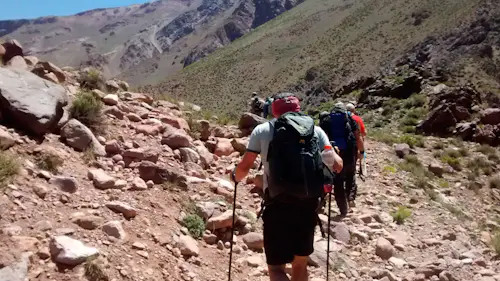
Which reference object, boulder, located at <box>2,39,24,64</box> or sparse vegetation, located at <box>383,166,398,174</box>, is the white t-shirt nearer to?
boulder, located at <box>2,39,24,64</box>

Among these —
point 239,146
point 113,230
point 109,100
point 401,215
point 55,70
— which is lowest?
point 401,215

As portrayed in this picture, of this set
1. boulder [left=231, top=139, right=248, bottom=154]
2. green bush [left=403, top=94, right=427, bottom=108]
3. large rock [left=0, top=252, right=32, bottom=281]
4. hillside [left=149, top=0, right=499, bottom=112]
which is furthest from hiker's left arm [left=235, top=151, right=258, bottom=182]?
hillside [left=149, top=0, right=499, bottom=112]

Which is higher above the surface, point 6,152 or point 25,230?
point 6,152

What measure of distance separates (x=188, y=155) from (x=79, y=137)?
6.09ft

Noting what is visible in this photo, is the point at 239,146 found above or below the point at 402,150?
above

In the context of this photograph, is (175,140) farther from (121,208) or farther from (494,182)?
(494,182)

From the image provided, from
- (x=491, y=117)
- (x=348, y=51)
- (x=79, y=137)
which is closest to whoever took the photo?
(x=79, y=137)

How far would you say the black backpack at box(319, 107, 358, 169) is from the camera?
7363 mm

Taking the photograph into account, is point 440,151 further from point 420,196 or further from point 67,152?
point 67,152

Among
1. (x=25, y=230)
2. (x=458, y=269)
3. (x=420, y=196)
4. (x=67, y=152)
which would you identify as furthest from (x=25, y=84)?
(x=420, y=196)

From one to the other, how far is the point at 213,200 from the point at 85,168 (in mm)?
1787

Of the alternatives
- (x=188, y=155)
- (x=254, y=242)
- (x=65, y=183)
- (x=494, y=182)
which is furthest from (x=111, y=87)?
(x=494, y=182)

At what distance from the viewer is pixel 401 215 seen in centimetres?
794

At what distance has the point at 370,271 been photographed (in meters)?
5.90
